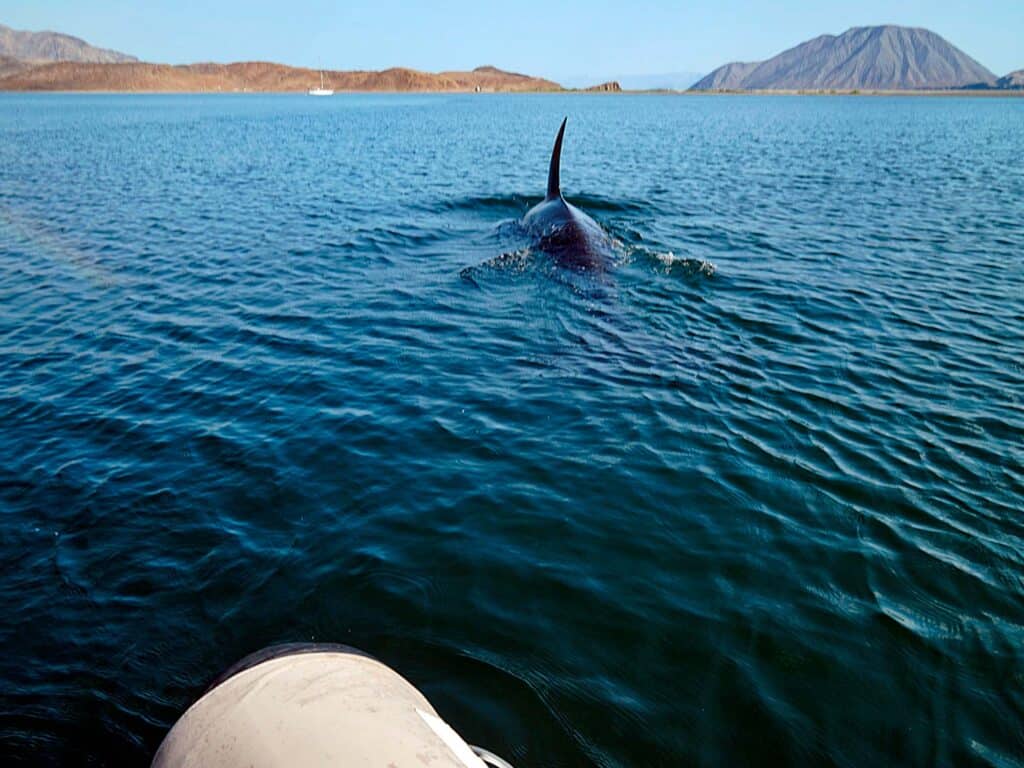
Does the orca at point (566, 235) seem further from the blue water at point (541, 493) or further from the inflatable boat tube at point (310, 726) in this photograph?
the inflatable boat tube at point (310, 726)

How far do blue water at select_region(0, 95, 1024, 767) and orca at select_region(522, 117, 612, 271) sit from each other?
492 mm

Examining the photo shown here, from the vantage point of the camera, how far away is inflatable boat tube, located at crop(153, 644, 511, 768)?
2312mm

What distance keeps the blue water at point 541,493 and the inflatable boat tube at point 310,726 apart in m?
1.86

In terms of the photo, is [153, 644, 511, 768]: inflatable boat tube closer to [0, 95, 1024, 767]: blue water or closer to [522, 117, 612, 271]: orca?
[0, 95, 1024, 767]: blue water

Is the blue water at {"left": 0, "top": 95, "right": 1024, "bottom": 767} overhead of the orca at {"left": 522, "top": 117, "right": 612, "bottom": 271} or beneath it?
beneath

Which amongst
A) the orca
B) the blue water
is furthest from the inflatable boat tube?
the orca

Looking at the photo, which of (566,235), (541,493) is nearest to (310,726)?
(541,493)

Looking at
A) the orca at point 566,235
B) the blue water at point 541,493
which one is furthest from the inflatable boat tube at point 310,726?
the orca at point 566,235

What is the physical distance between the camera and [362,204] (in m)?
24.5

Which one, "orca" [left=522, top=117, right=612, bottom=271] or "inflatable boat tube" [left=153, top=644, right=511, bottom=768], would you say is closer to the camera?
"inflatable boat tube" [left=153, top=644, right=511, bottom=768]

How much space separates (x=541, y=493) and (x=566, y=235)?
33.8 feet

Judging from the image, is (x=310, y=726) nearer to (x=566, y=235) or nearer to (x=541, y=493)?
(x=541, y=493)

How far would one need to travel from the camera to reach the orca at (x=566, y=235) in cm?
1495

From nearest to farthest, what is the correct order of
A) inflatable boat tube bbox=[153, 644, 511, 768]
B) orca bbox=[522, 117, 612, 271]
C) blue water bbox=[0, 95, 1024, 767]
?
inflatable boat tube bbox=[153, 644, 511, 768] < blue water bbox=[0, 95, 1024, 767] < orca bbox=[522, 117, 612, 271]
